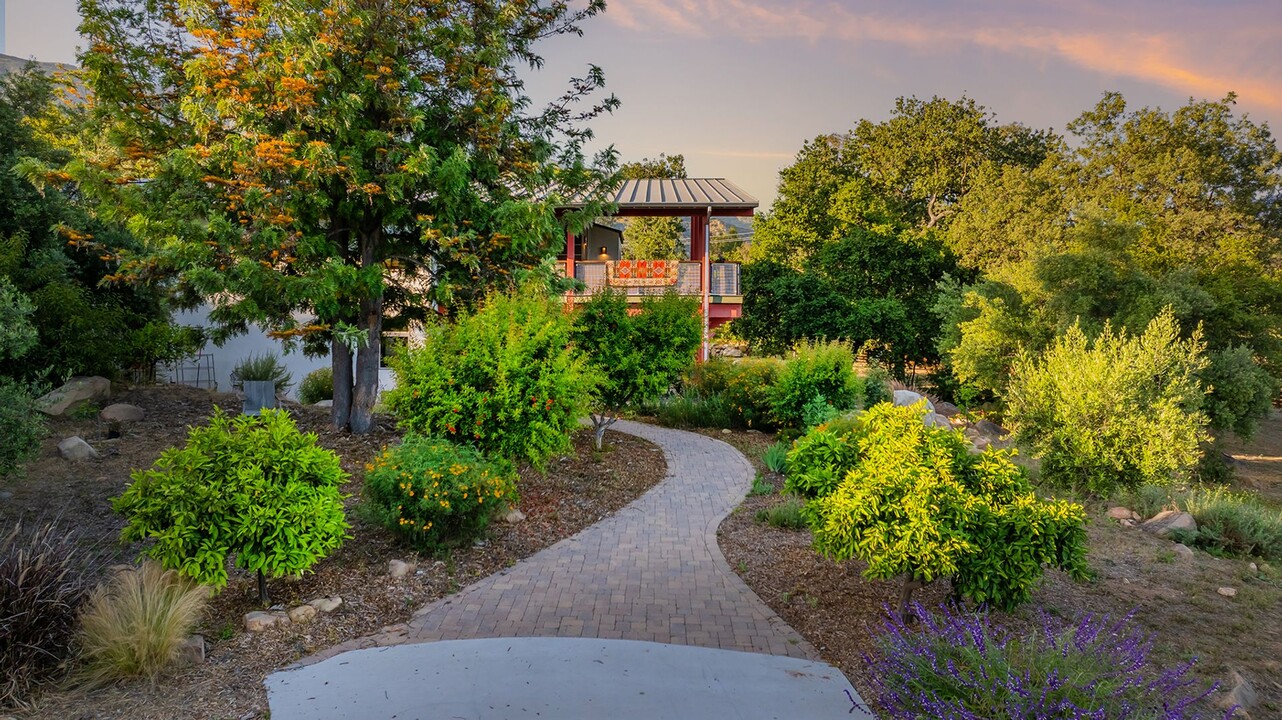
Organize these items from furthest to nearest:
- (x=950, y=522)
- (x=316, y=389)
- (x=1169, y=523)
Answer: (x=316, y=389) → (x=1169, y=523) → (x=950, y=522)

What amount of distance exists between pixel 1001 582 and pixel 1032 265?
53.4 ft

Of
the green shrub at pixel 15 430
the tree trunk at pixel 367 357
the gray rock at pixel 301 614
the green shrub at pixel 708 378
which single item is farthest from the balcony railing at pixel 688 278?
the gray rock at pixel 301 614


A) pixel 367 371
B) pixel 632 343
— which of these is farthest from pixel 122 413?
pixel 632 343

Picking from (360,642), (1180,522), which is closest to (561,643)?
(360,642)

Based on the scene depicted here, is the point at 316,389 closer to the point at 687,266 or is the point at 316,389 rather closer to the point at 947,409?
the point at 687,266

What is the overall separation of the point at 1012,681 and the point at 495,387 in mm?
5875

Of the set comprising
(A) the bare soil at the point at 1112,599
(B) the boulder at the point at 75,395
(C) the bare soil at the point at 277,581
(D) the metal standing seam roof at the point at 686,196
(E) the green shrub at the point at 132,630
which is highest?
(D) the metal standing seam roof at the point at 686,196

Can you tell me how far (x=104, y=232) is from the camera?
12430mm

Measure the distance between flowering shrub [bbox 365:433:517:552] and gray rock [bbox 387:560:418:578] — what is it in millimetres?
316

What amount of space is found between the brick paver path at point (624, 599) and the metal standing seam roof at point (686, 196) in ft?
39.3

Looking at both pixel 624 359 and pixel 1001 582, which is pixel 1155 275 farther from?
pixel 1001 582

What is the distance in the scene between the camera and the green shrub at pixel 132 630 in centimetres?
407

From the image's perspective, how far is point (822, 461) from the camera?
5.70m

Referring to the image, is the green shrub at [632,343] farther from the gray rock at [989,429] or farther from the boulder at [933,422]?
→ the gray rock at [989,429]
